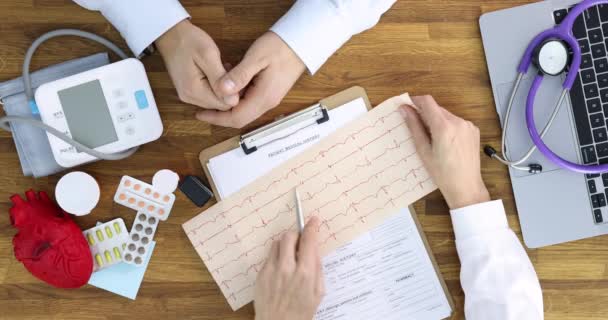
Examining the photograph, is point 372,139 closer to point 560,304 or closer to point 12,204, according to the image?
point 560,304

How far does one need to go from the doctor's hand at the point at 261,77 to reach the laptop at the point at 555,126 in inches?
13.0

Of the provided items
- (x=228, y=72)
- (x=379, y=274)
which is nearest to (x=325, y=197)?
(x=379, y=274)

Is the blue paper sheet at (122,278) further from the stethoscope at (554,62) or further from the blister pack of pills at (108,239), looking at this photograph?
the stethoscope at (554,62)

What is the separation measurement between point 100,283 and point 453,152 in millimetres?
597

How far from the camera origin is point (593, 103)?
2.84ft

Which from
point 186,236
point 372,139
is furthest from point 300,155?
point 186,236

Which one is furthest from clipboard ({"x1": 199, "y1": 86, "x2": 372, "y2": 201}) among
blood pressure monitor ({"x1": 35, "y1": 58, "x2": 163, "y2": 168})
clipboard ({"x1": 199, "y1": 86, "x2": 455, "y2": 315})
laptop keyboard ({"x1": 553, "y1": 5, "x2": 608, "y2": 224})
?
laptop keyboard ({"x1": 553, "y1": 5, "x2": 608, "y2": 224})

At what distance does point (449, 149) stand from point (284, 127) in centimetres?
26

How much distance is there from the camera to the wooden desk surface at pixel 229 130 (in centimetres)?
86

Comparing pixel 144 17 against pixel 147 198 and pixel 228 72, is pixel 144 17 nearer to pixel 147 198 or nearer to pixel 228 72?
pixel 228 72

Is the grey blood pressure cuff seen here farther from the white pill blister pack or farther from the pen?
the pen

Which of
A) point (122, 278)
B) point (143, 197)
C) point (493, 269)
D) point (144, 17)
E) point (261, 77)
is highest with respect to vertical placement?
point (144, 17)

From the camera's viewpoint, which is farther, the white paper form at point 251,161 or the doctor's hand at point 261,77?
the white paper form at point 251,161

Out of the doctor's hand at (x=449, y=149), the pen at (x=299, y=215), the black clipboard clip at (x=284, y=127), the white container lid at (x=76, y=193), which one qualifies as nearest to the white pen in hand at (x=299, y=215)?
the pen at (x=299, y=215)
